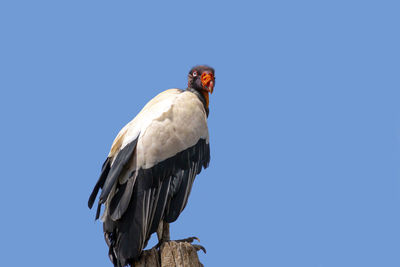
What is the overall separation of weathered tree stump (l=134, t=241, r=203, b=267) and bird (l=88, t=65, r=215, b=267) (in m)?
0.14

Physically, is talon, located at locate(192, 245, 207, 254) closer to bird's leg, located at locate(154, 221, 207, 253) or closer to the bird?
bird's leg, located at locate(154, 221, 207, 253)

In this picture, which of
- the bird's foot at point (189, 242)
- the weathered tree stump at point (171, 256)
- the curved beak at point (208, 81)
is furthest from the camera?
the curved beak at point (208, 81)

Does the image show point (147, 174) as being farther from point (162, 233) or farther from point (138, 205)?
point (162, 233)

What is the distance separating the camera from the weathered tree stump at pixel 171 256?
8.65m

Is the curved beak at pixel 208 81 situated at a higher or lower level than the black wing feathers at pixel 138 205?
higher

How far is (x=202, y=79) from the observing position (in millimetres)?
9953

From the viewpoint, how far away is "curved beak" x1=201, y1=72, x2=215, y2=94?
32.4 ft

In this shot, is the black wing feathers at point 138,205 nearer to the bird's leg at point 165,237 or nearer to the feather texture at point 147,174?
the feather texture at point 147,174

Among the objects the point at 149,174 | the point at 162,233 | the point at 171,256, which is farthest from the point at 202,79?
the point at 171,256

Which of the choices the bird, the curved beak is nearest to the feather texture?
the bird

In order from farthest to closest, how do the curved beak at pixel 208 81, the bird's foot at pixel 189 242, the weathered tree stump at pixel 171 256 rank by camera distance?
1. the curved beak at pixel 208 81
2. the bird's foot at pixel 189 242
3. the weathered tree stump at pixel 171 256

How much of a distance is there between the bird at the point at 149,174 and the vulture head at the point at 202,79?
0.45 m

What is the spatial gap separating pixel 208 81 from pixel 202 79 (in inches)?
4.1

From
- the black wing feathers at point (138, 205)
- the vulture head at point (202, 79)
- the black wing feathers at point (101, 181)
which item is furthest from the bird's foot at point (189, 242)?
the vulture head at point (202, 79)
